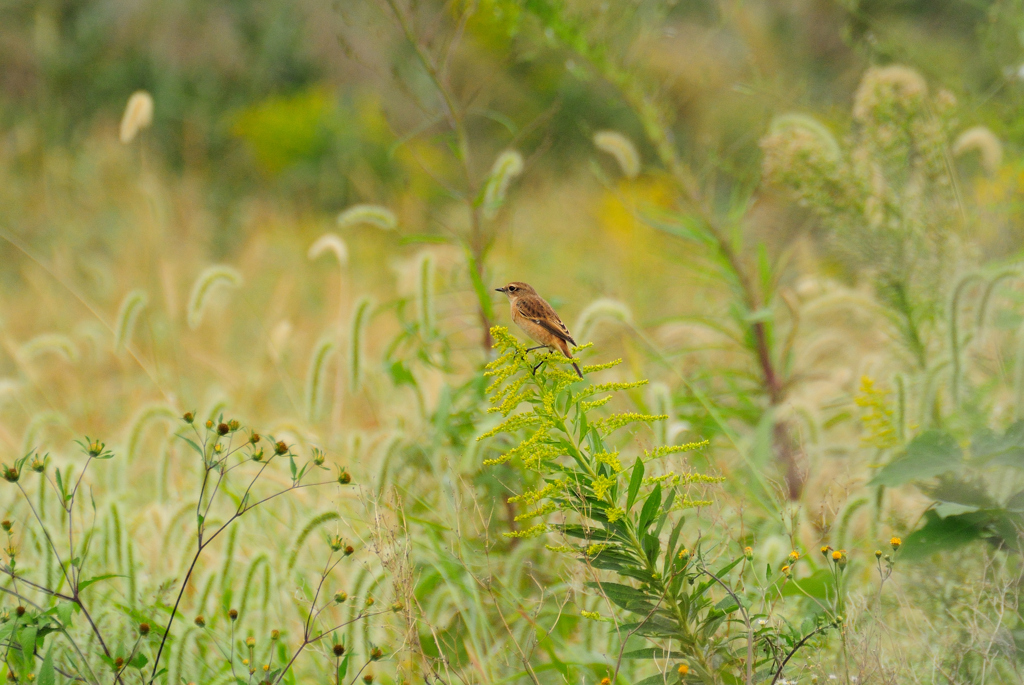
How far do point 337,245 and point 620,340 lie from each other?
1.35 meters

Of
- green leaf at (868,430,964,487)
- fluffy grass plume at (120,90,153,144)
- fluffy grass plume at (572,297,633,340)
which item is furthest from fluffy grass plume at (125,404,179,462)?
green leaf at (868,430,964,487)

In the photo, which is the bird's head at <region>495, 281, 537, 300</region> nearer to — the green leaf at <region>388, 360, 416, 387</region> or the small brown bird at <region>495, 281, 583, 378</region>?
the small brown bird at <region>495, 281, 583, 378</region>

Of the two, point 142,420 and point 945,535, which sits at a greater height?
point 142,420

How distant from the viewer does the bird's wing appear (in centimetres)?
125

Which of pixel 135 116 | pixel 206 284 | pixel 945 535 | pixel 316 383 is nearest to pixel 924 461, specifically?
pixel 945 535

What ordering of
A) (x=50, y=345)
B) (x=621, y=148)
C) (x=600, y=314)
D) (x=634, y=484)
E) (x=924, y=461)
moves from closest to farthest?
(x=634, y=484) → (x=924, y=461) → (x=600, y=314) → (x=621, y=148) → (x=50, y=345)

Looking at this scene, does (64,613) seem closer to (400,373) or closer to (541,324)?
(541,324)

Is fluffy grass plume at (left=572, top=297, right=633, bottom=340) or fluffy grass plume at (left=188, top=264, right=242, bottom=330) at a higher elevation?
fluffy grass plume at (left=188, top=264, right=242, bottom=330)

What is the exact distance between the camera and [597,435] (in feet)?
4.30

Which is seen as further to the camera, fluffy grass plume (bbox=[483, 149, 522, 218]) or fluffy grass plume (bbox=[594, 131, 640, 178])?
fluffy grass plume (bbox=[594, 131, 640, 178])

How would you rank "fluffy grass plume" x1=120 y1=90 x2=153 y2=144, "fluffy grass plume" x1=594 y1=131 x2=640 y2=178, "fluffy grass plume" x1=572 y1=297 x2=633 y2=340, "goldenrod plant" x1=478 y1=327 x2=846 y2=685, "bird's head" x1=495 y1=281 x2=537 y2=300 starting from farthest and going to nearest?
"fluffy grass plume" x1=120 y1=90 x2=153 y2=144
"fluffy grass plume" x1=594 y1=131 x2=640 y2=178
"fluffy grass plume" x1=572 y1=297 x2=633 y2=340
"bird's head" x1=495 y1=281 x2=537 y2=300
"goldenrod plant" x1=478 y1=327 x2=846 y2=685

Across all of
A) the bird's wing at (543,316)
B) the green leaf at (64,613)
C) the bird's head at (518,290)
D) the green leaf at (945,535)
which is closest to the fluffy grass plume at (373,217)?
the bird's head at (518,290)

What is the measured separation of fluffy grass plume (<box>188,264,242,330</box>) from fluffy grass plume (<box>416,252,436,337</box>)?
0.71m

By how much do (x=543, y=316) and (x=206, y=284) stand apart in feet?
6.00
